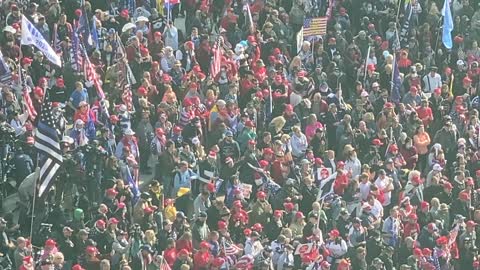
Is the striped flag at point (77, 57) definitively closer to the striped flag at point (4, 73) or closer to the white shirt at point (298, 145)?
the striped flag at point (4, 73)

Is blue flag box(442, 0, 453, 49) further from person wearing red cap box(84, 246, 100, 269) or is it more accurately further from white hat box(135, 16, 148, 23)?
person wearing red cap box(84, 246, 100, 269)

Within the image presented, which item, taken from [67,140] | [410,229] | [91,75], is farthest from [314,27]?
[67,140]

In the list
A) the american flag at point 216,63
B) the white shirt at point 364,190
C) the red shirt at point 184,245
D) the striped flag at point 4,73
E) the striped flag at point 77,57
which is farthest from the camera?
the american flag at point 216,63

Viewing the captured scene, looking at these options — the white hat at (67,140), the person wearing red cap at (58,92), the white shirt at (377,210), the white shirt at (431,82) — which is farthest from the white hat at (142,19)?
the white shirt at (377,210)

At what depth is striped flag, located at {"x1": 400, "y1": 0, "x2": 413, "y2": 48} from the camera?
43.8m

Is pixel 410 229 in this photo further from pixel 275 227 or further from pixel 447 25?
pixel 447 25

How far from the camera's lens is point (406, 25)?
145 ft

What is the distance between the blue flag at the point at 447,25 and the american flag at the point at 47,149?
43.4 ft

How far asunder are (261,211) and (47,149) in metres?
4.88

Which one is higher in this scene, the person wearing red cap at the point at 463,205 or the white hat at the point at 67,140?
the white hat at the point at 67,140

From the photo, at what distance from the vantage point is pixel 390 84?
135ft

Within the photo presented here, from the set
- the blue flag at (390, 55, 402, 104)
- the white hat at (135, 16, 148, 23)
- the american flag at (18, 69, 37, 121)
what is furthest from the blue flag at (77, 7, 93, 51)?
the blue flag at (390, 55, 402, 104)

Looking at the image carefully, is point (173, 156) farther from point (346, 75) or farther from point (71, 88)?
point (346, 75)

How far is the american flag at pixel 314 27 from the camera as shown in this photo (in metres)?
42.4
